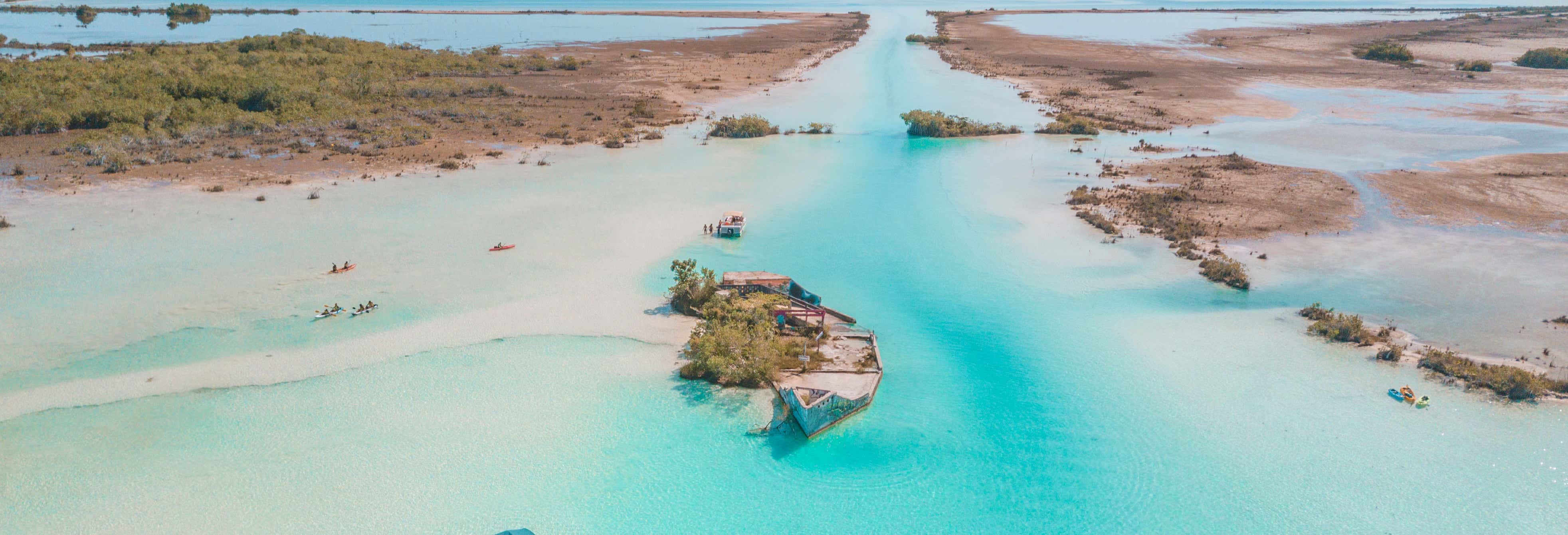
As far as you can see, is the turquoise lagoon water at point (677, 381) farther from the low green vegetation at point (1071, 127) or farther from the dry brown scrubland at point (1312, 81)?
the low green vegetation at point (1071, 127)

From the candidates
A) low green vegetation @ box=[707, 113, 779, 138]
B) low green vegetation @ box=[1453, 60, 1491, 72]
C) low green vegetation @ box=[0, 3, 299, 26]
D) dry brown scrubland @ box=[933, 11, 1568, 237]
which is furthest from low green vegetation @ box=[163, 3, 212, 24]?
low green vegetation @ box=[1453, 60, 1491, 72]

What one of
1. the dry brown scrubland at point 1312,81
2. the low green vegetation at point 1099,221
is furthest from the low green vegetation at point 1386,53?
the low green vegetation at point 1099,221

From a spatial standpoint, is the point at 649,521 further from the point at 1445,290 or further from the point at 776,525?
the point at 1445,290

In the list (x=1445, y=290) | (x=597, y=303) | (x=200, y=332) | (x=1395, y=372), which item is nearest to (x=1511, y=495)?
(x=1395, y=372)

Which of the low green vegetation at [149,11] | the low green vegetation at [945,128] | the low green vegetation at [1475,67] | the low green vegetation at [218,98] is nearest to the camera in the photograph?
the low green vegetation at [218,98]

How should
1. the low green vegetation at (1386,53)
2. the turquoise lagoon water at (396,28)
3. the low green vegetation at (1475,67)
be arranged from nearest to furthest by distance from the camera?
the low green vegetation at (1475,67) < the low green vegetation at (1386,53) < the turquoise lagoon water at (396,28)

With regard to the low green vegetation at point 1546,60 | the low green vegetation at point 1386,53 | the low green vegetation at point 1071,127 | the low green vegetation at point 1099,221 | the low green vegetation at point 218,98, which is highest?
the low green vegetation at point 1386,53

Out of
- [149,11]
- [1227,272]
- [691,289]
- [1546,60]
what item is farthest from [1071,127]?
[149,11]
